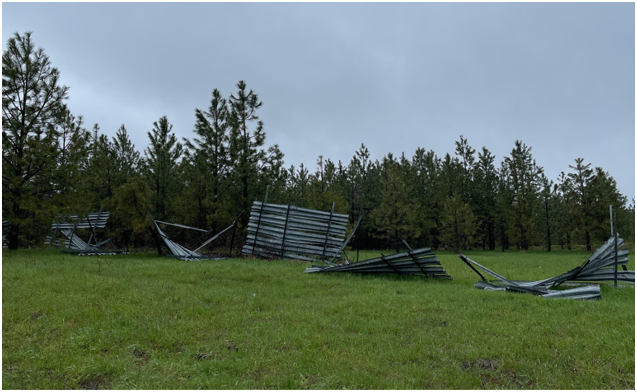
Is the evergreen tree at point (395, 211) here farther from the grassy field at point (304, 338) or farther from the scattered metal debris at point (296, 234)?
the grassy field at point (304, 338)

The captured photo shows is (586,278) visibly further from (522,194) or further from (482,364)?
(522,194)

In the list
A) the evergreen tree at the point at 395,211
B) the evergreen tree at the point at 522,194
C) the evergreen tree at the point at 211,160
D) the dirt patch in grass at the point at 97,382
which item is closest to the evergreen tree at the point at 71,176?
the evergreen tree at the point at 211,160

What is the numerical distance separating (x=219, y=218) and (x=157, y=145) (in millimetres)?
8183

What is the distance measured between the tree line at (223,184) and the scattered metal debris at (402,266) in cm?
149

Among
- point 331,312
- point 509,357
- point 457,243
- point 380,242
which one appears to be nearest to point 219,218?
point 331,312

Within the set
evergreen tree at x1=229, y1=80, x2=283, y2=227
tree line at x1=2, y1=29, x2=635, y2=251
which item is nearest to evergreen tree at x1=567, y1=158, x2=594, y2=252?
tree line at x1=2, y1=29, x2=635, y2=251

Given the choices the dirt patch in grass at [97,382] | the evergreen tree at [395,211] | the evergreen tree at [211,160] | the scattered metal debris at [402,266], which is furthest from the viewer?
the evergreen tree at [395,211]

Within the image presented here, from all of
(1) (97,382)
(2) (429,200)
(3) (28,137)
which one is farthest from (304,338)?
Answer: (2) (429,200)

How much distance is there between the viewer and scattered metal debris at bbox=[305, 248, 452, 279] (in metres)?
9.70

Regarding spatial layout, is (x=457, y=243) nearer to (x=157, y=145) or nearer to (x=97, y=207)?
(x=157, y=145)

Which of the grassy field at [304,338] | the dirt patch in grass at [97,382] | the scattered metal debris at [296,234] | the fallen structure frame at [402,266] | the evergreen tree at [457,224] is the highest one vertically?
the evergreen tree at [457,224]

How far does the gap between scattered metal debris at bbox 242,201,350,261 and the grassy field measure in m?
7.58

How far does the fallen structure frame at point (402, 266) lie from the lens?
9703 mm

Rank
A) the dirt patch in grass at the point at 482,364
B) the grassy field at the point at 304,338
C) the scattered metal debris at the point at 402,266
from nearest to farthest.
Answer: the grassy field at the point at 304,338 < the dirt patch in grass at the point at 482,364 < the scattered metal debris at the point at 402,266
